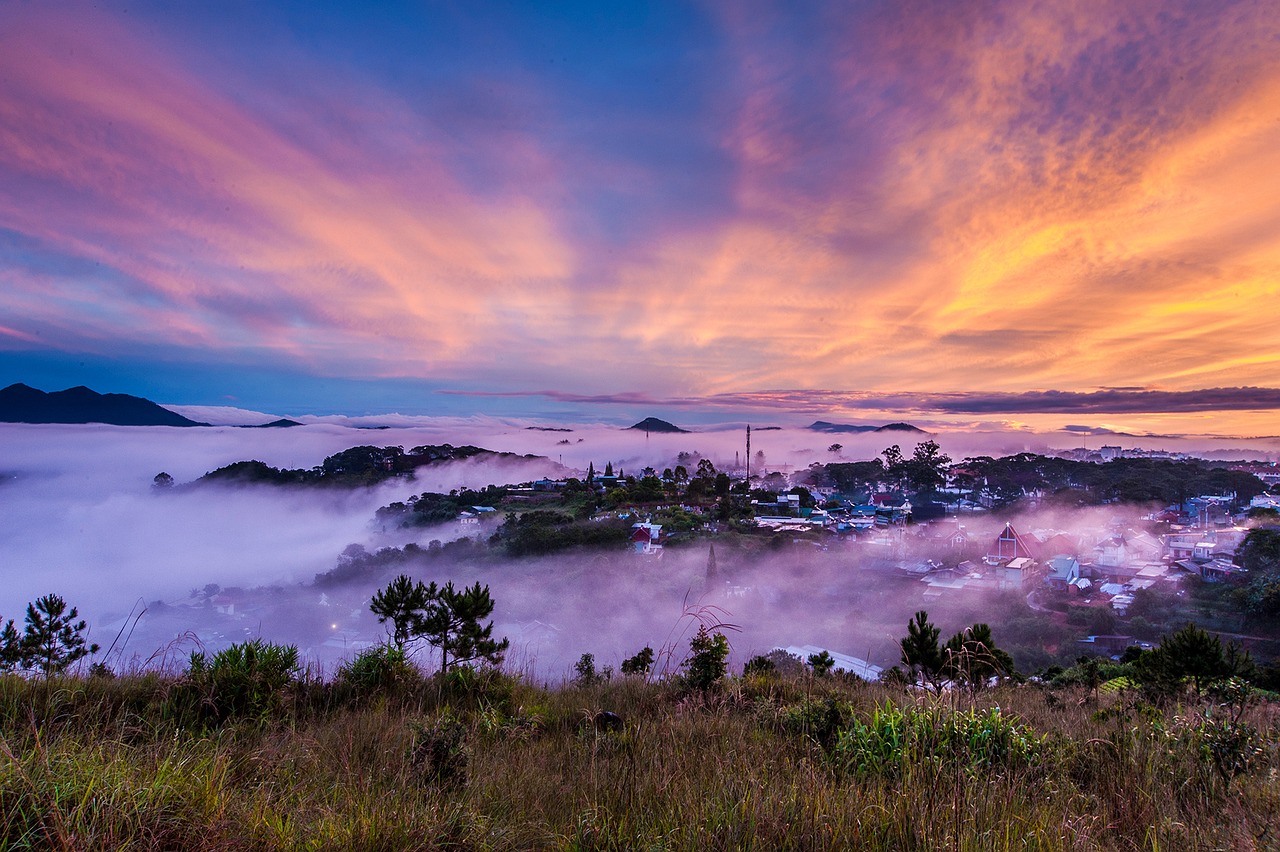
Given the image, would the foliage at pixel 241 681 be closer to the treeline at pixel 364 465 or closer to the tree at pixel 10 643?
the tree at pixel 10 643

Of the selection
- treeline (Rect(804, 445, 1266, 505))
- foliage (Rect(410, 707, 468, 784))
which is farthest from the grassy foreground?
treeline (Rect(804, 445, 1266, 505))

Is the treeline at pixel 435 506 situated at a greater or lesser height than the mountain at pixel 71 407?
lesser

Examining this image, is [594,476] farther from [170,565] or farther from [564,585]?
[170,565]

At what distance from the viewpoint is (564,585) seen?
6059 cm

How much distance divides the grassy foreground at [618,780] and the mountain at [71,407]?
10150cm

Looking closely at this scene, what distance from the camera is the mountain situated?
67125 mm

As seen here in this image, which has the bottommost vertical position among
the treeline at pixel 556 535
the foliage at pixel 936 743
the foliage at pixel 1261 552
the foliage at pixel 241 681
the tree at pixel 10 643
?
the treeline at pixel 556 535

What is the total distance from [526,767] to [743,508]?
76.2 meters

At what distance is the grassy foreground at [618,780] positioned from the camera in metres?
2.15

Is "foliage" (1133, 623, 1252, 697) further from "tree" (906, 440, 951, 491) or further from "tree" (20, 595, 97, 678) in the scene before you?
"tree" (906, 440, 951, 491)

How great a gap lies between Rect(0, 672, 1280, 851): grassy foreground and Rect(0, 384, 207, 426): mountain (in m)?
101

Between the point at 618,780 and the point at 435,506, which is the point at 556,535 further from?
the point at 618,780

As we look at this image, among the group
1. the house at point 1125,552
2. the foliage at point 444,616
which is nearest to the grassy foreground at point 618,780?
the foliage at point 444,616

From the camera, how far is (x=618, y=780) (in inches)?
120
